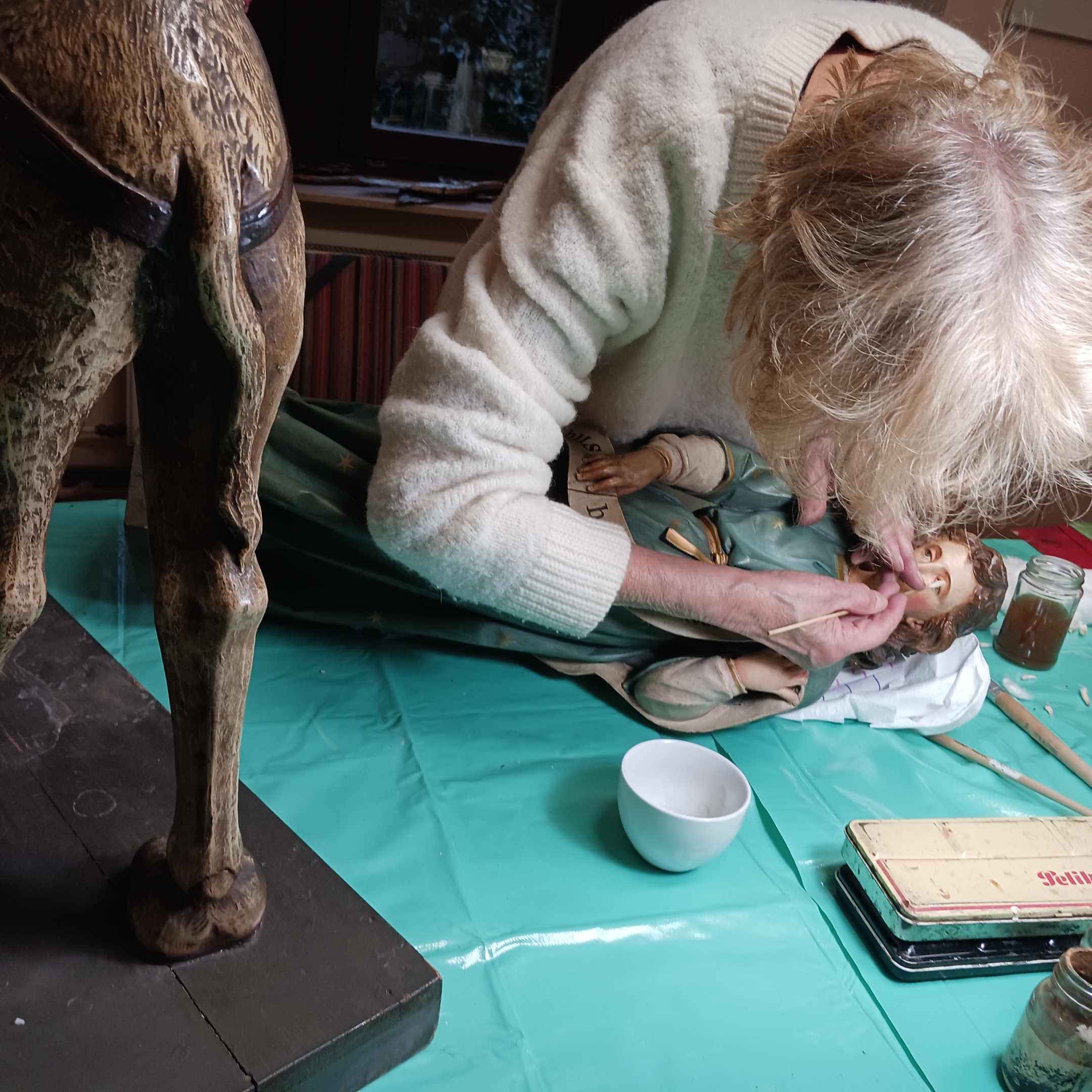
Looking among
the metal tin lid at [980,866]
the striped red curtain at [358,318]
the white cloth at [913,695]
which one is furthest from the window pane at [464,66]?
the metal tin lid at [980,866]

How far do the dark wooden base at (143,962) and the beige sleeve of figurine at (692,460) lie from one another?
27.0 inches

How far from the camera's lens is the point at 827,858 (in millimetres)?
1062

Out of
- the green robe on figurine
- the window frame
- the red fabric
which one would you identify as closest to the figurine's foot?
the green robe on figurine

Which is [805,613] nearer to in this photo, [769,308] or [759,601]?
[759,601]

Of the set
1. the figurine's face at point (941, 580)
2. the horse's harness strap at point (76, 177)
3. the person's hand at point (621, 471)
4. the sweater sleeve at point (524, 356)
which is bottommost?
the figurine's face at point (941, 580)

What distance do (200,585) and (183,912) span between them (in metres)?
0.27

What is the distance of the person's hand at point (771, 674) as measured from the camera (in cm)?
122

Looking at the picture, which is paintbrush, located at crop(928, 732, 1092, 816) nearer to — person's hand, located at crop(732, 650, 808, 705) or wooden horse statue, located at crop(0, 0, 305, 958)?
person's hand, located at crop(732, 650, 808, 705)

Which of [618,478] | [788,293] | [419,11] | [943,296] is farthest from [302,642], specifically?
[419,11]

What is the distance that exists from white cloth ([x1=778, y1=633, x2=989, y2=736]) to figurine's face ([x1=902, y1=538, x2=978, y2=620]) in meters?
0.08

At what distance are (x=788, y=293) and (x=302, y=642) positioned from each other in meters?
0.74

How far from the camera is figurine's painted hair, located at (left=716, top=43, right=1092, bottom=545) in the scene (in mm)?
817

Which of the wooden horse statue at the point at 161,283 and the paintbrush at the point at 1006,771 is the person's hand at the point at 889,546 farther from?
the wooden horse statue at the point at 161,283

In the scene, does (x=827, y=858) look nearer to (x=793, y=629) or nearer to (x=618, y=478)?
(x=793, y=629)
